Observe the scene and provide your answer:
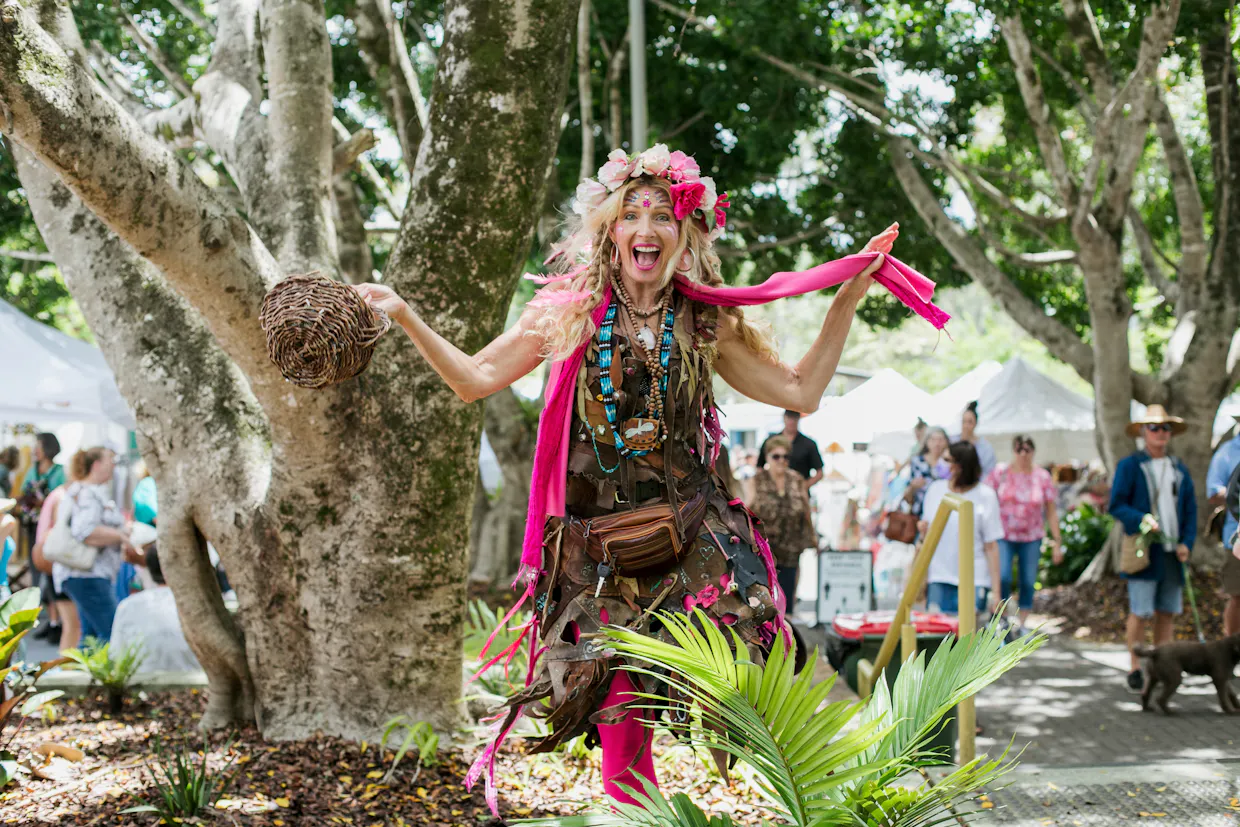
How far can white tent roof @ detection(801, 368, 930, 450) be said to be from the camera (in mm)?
14609

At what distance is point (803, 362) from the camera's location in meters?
3.40

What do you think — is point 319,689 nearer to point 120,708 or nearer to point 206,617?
point 206,617

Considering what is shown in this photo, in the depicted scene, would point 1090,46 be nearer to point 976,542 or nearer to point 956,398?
point 976,542

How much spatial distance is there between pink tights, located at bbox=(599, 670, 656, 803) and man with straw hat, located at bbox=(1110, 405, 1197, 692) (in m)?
5.85

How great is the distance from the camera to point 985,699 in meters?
8.04

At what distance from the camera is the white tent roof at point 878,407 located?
1461 centimetres

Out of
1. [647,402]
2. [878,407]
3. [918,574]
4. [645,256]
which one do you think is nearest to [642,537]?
[647,402]

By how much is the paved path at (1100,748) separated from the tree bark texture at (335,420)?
99.6 inches

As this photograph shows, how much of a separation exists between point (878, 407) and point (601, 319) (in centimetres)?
1193

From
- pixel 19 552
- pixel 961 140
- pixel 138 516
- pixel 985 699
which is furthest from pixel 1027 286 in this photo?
pixel 19 552

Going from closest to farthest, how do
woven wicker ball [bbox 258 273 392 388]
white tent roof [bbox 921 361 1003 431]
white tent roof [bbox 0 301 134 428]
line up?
woven wicker ball [bbox 258 273 392 388]
white tent roof [bbox 0 301 134 428]
white tent roof [bbox 921 361 1003 431]

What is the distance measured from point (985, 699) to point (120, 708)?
5.69 metres

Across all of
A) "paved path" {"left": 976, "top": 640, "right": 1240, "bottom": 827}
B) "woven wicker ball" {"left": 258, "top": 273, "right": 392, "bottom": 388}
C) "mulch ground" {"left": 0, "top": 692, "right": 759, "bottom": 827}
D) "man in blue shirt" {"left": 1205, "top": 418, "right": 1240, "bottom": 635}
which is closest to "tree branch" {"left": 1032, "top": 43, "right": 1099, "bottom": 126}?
"man in blue shirt" {"left": 1205, "top": 418, "right": 1240, "bottom": 635}

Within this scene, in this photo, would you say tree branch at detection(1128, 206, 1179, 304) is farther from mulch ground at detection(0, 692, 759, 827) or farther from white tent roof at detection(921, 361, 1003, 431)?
mulch ground at detection(0, 692, 759, 827)
